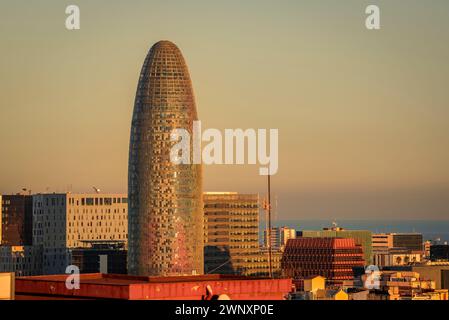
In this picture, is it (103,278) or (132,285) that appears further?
(103,278)

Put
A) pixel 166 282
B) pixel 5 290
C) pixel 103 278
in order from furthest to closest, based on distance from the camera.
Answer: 1. pixel 103 278
2. pixel 166 282
3. pixel 5 290
